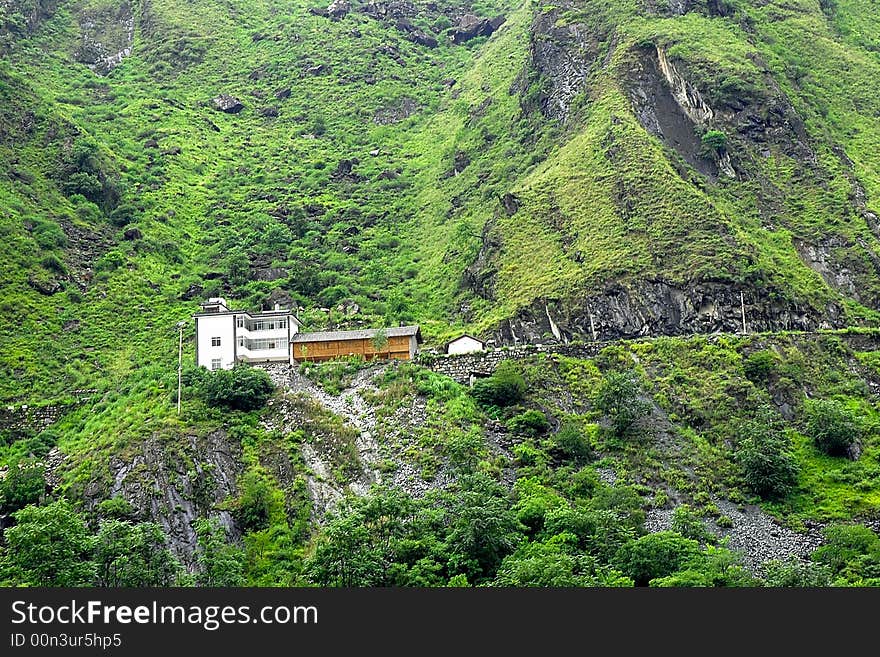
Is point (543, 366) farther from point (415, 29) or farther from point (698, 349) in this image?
point (415, 29)

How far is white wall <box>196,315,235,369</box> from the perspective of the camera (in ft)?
281

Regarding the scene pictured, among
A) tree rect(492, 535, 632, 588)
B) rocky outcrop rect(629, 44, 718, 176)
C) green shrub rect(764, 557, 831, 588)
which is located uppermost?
rocky outcrop rect(629, 44, 718, 176)

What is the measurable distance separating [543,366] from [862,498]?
2314 centimetres

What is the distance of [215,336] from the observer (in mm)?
86375

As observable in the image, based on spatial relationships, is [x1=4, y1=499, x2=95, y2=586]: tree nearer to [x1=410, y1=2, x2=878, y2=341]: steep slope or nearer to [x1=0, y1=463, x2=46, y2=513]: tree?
[x1=0, y1=463, x2=46, y2=513]: tree

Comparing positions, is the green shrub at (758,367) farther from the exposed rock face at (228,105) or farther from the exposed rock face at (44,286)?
the exposed rock face at (228,105)

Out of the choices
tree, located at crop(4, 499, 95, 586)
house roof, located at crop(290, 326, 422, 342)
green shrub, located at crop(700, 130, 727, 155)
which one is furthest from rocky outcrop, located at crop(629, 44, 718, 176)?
tree, located at crop(4, 499, 95, 586)

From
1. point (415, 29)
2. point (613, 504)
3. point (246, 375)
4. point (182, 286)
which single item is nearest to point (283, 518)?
point (246, 375)

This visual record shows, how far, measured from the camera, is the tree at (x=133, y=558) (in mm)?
57531

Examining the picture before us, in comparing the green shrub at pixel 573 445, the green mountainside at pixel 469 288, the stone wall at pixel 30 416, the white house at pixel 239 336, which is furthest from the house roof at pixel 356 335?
the stone wall at pixel 30 416

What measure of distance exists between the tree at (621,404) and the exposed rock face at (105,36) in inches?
Answer: 4650

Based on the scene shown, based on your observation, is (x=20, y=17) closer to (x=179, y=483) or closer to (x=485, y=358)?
(x=485, y=358)

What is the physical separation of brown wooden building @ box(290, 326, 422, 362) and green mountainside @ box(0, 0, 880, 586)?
3660 millimetres

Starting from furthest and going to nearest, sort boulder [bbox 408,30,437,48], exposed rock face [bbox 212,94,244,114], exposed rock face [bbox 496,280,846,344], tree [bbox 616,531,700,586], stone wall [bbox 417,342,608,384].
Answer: boulder [bbox 408,30,437,48], exposed rock face [bbox 212,94,244,114], exposed rock face [bbox 496,280,846,344], stone wall [bbox 417,342,608,384], tree [bbox 616,531,700,586]
